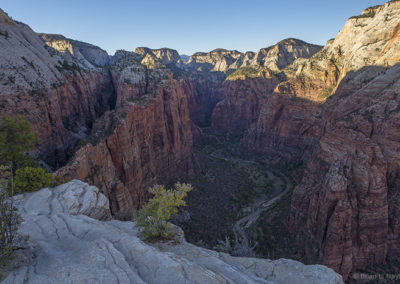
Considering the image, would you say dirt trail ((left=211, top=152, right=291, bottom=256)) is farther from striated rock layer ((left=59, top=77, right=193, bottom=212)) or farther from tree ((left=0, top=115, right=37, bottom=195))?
tree ((left=0, top=115, right=37, bottom=195))

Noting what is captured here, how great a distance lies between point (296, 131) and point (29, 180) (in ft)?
229

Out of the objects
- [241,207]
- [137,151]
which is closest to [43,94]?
[137,151]

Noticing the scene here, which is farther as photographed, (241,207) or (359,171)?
(241,207)

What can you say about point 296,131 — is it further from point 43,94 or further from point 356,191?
point 43,94

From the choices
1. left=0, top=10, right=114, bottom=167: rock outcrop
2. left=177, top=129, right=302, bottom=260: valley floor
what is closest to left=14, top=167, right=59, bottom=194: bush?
left=0, top=10, right=114, bottom=167: rock outcrop

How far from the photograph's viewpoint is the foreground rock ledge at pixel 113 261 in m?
9.41

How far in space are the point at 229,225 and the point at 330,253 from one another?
18039 millimetres

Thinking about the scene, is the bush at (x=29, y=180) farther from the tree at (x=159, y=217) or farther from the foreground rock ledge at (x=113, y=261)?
the tree at (x=159, y=217)

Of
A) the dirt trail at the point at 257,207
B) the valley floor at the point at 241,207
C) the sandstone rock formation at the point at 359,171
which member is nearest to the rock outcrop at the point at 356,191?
the sandstone rock formation at the point at 359,171

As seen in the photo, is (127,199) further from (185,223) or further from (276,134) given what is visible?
(276,134)

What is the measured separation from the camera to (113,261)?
403 inches

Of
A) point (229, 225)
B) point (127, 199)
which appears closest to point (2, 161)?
point (127, 199)

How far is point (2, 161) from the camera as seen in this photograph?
2231 cm

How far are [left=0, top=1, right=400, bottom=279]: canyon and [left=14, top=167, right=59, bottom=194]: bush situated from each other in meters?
5.08
